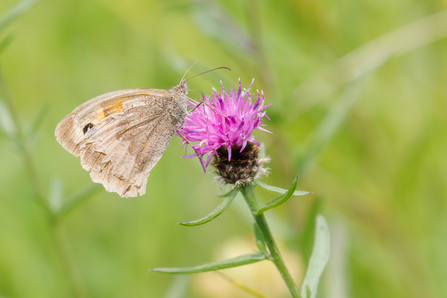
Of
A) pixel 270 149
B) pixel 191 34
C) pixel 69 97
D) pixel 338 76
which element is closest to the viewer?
pixel 338 76

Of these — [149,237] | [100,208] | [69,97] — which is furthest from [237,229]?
[69,97]

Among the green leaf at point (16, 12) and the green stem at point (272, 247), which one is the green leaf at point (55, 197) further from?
the green stem at point (272, 247)


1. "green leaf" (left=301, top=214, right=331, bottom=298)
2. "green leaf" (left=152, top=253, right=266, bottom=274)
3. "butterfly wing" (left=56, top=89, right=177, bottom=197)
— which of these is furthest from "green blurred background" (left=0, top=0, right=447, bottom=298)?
"green leaf" (left=152, top=253, right=266, bottom=274)

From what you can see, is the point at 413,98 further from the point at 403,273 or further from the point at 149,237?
the point at 149,237

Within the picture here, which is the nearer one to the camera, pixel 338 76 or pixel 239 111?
pixel 239 111

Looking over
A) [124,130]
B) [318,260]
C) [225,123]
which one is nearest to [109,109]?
[124,130]

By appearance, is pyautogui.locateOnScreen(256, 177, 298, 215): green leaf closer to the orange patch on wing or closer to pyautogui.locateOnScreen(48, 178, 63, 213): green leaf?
the orange patch on wing

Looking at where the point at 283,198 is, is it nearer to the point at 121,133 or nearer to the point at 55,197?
the point at 121,133
